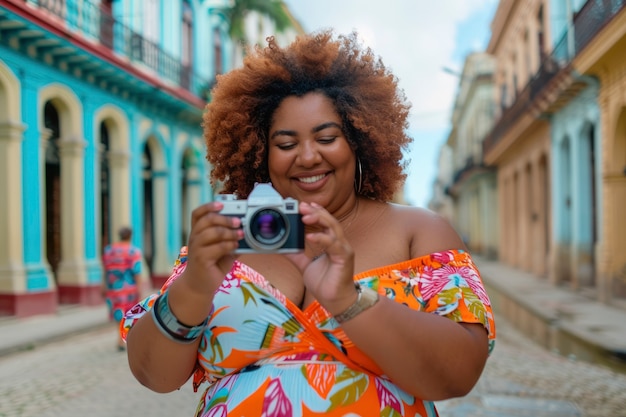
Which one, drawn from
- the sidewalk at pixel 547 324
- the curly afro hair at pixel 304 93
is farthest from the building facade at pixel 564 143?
the curly afro hair at pixel 304 93

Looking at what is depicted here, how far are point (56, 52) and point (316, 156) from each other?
10998 millimetres

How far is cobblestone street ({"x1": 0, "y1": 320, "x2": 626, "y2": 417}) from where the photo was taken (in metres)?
5.06

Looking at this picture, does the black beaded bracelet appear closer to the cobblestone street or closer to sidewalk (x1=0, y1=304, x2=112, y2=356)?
the cobblestone street

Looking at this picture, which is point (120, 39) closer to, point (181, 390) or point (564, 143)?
point (181, 390)

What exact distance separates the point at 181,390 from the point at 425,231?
4509mm

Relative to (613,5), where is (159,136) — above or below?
below

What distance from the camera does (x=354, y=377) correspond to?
64.0 inches

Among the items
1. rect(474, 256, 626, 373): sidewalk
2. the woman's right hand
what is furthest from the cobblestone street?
the woman's right hand

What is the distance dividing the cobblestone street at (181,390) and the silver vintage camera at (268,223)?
3.83 meters

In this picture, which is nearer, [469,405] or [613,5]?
[469,405]

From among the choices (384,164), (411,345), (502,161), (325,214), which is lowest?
(411,345)

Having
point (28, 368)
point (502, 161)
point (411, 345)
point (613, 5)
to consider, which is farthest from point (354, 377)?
point (502, 161)

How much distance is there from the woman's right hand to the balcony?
369 inches

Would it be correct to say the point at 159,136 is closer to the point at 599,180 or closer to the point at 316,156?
the point at 599,180
